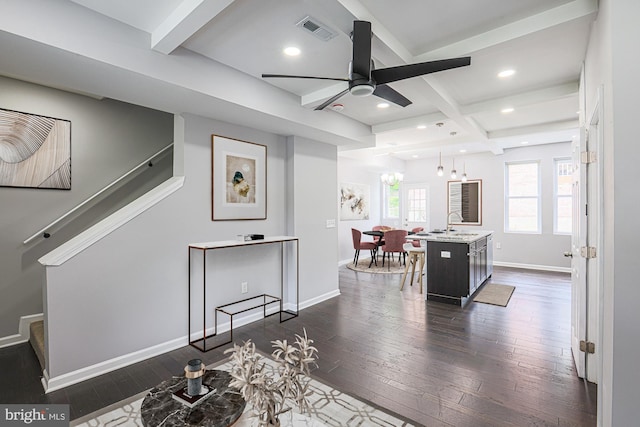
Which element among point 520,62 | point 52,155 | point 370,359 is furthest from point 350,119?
point 52,155

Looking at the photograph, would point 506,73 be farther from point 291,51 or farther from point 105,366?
point 105,366

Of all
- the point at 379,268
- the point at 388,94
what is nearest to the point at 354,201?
the point at 379,268

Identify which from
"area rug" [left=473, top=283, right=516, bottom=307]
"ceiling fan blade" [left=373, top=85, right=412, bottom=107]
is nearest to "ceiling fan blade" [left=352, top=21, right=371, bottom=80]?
"ceiling fan blade" [left=373, top=85, right=412, bottom=107]

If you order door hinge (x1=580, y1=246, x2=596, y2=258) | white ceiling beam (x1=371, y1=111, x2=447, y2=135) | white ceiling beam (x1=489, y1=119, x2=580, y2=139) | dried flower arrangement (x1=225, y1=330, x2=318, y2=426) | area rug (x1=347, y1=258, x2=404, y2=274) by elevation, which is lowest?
area rug (x1=347, y1=258, x2=404, y2=274)

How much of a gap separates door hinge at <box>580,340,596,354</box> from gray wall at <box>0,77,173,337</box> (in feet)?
16.7

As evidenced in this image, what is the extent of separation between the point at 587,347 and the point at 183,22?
154 inches

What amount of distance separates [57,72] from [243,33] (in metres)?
1.42

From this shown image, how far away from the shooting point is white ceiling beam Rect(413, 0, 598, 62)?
84.4 inches

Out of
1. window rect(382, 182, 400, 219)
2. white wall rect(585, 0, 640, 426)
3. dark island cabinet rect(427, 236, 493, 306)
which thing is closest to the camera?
white wall rect(585, 0, 640, 426)

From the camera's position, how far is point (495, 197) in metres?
7.86

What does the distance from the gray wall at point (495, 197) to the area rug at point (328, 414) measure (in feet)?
19.0

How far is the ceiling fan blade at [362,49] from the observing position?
1.94 metres

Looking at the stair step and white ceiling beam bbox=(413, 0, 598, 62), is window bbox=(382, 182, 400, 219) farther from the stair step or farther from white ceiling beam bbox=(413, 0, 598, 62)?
the stair step

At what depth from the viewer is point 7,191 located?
3275 mm
